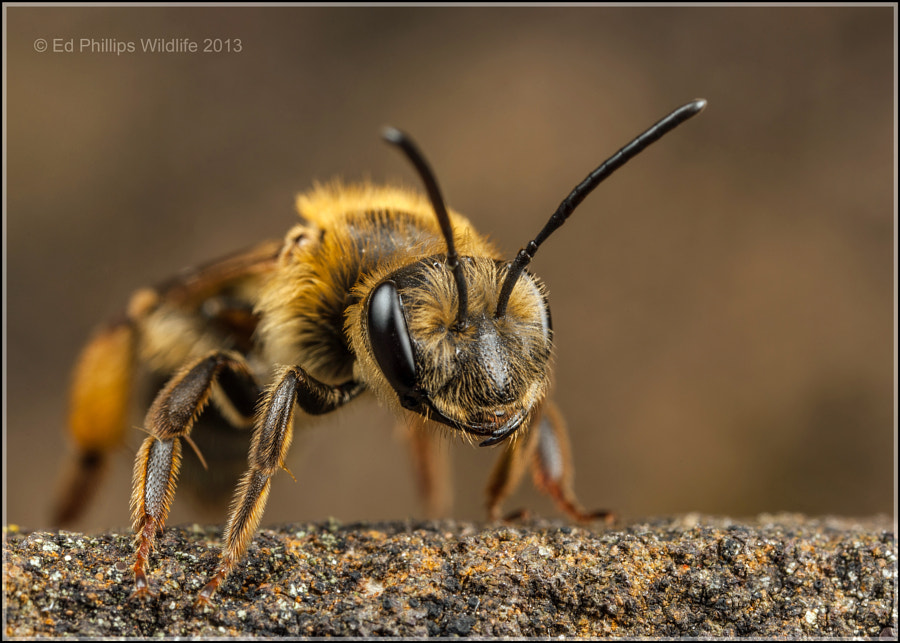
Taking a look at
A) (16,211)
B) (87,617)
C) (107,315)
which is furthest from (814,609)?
(16,211)

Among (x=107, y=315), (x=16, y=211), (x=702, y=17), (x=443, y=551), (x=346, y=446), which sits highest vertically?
(x=702, y=17)

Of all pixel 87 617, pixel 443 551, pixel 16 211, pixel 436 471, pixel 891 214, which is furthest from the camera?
pixel 16 211

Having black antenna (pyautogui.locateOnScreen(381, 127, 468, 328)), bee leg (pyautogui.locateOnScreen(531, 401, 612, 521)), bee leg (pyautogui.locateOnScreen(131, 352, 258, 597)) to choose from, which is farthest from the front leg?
bee leg (pyautogui.locateOnScreen(131, 352, 258, 597))

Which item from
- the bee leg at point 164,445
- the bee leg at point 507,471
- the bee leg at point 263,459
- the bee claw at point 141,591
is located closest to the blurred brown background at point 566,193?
the bee leg at point 507,471

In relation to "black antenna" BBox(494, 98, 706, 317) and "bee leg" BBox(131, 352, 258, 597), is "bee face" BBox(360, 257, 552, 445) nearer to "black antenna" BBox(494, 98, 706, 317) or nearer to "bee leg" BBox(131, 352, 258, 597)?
"black antenna" BBox(494, 98, 706, 317)

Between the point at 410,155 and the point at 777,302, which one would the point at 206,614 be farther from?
the point at 777,302

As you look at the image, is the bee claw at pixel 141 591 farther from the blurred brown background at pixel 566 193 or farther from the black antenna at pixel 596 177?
the blurred brown background at pixel 566 193
